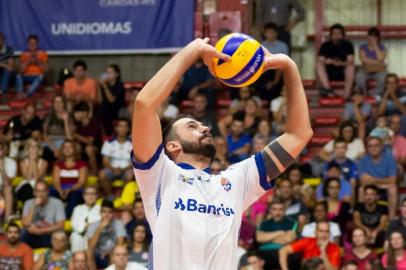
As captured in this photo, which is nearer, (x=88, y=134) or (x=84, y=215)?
(x=84, y=215)

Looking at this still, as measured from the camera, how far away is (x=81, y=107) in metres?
17.0

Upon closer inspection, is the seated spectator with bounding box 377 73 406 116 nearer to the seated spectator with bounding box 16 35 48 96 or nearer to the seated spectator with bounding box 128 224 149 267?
Answer: the seated spectator with bounding box 128 224 149 267

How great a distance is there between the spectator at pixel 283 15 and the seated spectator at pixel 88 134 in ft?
12.2

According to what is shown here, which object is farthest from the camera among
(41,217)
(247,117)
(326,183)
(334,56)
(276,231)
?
(334,56)

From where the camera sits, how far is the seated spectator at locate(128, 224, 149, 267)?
1288 centimetres

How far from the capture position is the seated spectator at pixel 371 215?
13.2 meters

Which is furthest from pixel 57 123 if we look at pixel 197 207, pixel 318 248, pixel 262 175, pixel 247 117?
pixel 197 207

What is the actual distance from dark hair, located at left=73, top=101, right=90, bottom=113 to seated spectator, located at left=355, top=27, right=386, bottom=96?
460cm

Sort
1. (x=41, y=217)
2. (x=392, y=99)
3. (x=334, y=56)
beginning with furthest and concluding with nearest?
(x=334, y=56) → (x=392, y=99) → (x=41, y=217)

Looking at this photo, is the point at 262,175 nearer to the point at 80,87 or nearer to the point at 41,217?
the point at 41,217

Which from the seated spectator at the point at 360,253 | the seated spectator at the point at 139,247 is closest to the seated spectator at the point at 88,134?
the seated spectator at the point at 139,247

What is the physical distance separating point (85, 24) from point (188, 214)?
1405cm

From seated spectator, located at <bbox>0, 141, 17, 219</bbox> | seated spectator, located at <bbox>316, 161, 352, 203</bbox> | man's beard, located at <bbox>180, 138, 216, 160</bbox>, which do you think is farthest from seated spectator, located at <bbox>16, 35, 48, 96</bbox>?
man's beard, located at <bbox>180, 138, 216, 160</bbox>

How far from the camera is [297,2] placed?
60.3 ft
